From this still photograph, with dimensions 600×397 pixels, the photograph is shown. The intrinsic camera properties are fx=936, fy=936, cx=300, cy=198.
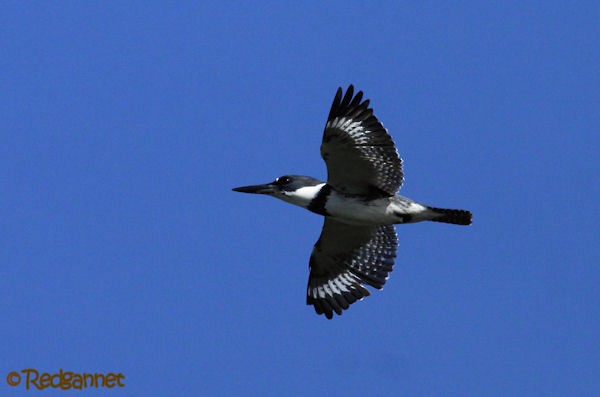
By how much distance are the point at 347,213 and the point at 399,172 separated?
2.00 ft

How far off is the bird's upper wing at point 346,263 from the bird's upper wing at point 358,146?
0.73m

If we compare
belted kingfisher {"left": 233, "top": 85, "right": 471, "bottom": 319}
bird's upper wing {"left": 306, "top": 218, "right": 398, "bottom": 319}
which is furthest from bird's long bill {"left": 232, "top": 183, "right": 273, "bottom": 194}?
bird's upper wing {"left": 306, "top": 218, "right": 398, "bottom": 319}

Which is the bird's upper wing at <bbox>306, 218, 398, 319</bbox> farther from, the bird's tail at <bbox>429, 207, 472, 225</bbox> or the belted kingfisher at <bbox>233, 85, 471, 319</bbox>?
the bird's tail at <bbox>429, 207, 472, 225</bbox>

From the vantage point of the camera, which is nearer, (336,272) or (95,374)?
(95,374)

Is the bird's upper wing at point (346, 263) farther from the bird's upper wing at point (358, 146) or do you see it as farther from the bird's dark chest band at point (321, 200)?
the bird's upper wing at point (358, 146)

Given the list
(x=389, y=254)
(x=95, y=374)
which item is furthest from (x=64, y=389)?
(x=389, y=254)

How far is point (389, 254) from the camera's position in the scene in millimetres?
9023

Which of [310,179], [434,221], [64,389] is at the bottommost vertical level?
[64,389]

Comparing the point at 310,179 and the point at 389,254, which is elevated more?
the point at 310,179

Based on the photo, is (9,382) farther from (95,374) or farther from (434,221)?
(434,221)

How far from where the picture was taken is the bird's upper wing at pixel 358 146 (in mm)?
8141

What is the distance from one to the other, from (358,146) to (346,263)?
154cm

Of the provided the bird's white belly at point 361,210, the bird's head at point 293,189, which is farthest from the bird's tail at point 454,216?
the bird's head at point 293,189

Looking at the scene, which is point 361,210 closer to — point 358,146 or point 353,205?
point 353,205
